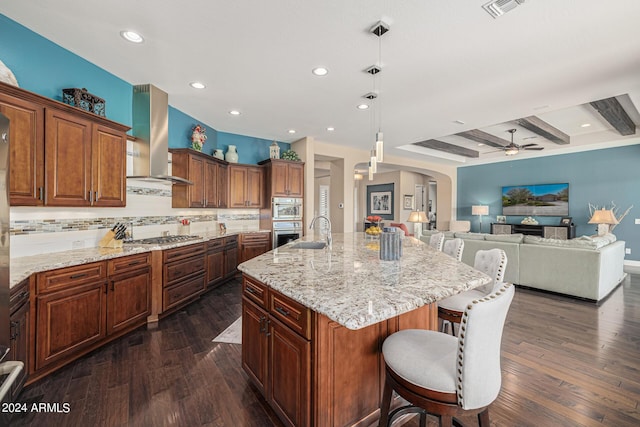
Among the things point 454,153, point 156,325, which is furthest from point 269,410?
point 454,153

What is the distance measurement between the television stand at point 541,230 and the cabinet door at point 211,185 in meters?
7.71

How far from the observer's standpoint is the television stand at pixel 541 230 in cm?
656

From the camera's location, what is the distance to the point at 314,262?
195 cm

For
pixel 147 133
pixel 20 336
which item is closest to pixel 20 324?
pixel 20 336

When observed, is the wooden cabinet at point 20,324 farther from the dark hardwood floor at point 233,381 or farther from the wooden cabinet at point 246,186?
the wooden cabinet at point 246,186

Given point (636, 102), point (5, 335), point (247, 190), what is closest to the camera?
point (5, 335)

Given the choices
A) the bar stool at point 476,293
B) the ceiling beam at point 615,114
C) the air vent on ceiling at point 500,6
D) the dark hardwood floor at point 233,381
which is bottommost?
the dark hardwood floor at point 233,381

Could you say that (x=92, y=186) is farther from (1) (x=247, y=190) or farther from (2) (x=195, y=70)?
(1) (x=247, y=190)

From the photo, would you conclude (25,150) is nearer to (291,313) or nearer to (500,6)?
(291,313)

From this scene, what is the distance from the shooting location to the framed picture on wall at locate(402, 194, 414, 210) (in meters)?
9.80

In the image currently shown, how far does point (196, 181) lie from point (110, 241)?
5.36ft

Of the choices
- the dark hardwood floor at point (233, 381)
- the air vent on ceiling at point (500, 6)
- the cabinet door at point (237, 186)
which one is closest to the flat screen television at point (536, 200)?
the dark hardwood floor at point (233, 381)

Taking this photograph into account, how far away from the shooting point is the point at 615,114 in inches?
177

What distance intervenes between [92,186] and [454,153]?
324 inches
